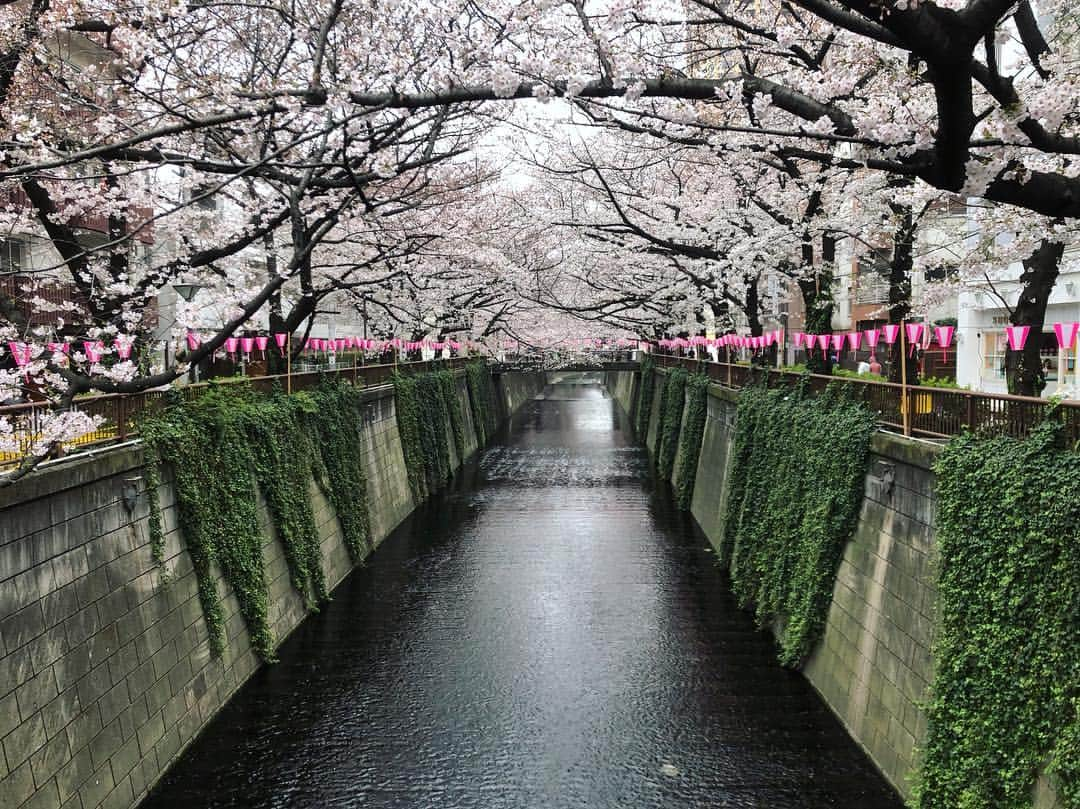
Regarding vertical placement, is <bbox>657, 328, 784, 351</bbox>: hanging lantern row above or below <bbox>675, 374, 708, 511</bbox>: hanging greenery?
above

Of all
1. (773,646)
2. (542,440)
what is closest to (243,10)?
(773,646)

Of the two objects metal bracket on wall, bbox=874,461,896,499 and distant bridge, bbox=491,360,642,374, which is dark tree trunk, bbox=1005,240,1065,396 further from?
distant bridge, bbox=491,360,642,374

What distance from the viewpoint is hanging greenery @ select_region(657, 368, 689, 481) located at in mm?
34031

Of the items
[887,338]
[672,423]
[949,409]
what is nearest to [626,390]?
[672,423]

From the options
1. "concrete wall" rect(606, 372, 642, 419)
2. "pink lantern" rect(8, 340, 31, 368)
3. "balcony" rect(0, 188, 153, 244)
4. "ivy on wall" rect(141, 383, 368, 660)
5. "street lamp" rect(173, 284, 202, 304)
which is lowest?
"concrete wall" rect(606, 372, 642, 419)

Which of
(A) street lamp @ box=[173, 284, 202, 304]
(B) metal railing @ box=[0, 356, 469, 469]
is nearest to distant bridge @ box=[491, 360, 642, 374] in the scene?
(B) metal railing @ box=[0, 356, 469, 469]

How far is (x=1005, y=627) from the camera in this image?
25.1 feet

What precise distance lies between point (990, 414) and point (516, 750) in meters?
7.49

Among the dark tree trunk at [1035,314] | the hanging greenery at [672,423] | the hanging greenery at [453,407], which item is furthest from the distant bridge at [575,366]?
the dark tree trunk at [1035,314]

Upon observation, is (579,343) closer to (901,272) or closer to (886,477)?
(901,272)

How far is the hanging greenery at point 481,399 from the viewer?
48.0m

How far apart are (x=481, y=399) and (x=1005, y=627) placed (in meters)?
44.9

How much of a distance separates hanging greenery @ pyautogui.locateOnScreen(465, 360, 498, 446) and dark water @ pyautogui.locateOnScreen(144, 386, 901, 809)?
25.6 meters

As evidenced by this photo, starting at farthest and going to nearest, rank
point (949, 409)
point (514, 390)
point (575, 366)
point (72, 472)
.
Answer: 1. point (514, 390)
2. point (575, 366)
3. point (949, 409)
4. point (72, 472)
